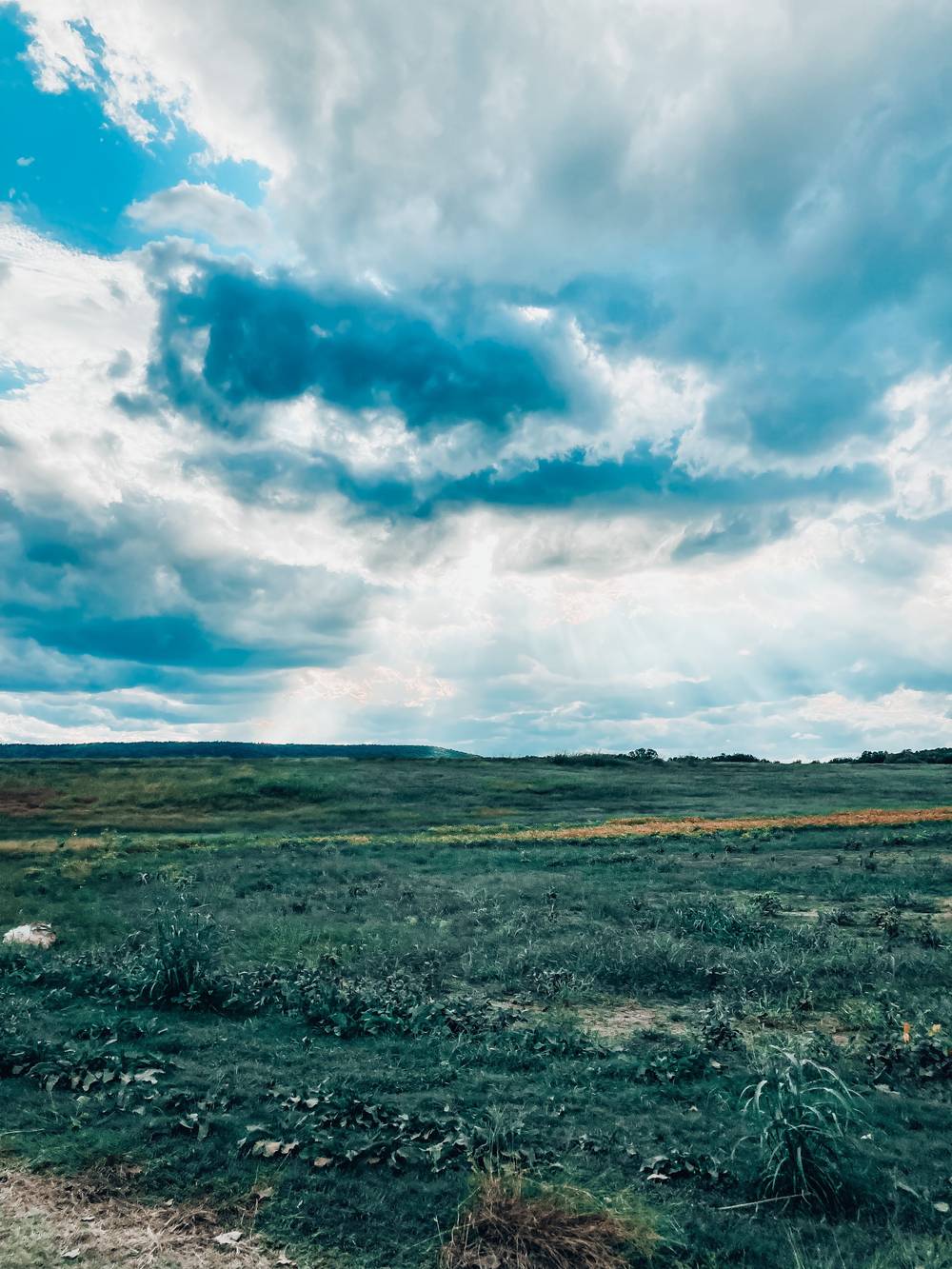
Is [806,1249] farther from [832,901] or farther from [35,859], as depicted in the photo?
[35,859]

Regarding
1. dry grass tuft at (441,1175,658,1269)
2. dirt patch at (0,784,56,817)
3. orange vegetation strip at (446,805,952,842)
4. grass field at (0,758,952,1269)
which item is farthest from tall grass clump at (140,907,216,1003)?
dirt patch at (0,784,56,817)

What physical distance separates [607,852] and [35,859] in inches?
1038

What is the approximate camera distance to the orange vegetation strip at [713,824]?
4141 cm

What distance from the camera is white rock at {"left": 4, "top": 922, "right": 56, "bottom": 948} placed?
62.9 ft

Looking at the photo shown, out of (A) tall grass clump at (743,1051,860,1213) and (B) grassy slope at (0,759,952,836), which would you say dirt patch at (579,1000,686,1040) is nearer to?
(A) tall grass clump at (743,1051,860,1213)

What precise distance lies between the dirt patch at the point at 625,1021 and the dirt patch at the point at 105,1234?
7022 mm

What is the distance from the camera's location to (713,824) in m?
45.4

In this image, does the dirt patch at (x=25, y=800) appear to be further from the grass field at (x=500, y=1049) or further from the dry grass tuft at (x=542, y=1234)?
the dry grass tuft at (x=542, y=1234)

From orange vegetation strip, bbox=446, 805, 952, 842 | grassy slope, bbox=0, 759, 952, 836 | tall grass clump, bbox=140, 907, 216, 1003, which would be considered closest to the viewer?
tall grass clump, bbox=140, 907, 216, 1003

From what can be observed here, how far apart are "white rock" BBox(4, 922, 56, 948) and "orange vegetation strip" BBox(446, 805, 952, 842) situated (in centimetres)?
2458

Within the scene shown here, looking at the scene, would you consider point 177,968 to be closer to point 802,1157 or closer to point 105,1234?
point 105,1234

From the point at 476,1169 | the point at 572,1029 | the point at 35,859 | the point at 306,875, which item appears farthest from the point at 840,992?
the point at 35,859

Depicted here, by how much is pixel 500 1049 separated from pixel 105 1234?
5.68 meters

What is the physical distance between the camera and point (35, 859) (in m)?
36.8
